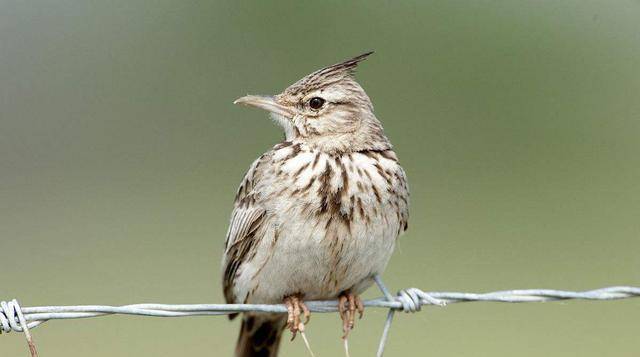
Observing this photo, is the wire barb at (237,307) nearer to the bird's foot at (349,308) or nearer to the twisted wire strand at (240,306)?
the twisted wire strand at (240,306)

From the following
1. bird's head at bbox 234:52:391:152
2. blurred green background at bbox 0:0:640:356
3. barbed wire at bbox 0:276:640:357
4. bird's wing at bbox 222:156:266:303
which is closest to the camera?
barbed wire at bbox 0:276:640:357

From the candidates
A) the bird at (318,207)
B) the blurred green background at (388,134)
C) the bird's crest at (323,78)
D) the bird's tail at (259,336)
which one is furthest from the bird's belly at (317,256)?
the blurred green background at (388,134)

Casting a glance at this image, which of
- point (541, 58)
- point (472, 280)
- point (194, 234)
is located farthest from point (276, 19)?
point (472, 280)

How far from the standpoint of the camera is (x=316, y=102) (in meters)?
6.84

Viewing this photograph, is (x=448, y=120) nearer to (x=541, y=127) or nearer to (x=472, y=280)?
(x=541, y=127)

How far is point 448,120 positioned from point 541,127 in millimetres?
1029

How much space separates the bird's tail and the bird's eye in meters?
1.17

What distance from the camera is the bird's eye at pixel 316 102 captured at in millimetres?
6836

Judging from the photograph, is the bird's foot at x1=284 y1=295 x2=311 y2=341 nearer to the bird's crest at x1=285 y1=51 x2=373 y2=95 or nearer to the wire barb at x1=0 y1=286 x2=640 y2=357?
the wire barb at x1=0 y1=286 x2=640 y2=357

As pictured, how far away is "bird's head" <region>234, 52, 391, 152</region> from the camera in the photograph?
6773 millimetres

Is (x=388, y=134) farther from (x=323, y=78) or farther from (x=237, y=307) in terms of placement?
(x=237, y=307)

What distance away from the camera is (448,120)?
13.8m

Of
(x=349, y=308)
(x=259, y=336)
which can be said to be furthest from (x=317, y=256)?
(x=259, y=336)

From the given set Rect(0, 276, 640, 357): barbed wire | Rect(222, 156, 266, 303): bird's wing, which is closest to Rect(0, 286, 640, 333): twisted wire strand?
Rect(0, 276, 640, 357): barbed wire
